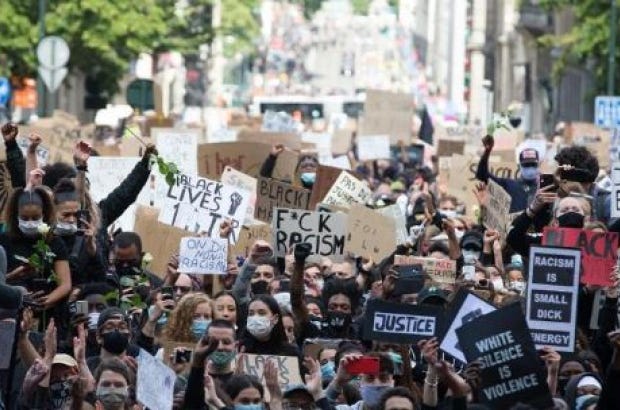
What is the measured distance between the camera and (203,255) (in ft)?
51.3

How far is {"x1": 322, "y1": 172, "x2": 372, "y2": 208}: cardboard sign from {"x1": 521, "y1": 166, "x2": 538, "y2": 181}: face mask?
2.33 meters

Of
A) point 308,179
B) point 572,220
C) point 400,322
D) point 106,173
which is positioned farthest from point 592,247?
point 308,179

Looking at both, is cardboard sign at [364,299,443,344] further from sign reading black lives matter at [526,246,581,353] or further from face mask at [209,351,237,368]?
face mask at [209,351,237,368]

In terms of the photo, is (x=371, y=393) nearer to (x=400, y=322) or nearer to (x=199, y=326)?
(x=400, y=322)

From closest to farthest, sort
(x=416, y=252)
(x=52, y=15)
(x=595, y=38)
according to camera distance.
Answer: (x=416, y=252) < (x=595, y=38) < (x=52, y=15)

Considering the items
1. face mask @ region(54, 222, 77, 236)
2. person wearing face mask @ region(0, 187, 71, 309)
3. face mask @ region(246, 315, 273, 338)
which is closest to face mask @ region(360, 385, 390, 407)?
face mask @ region(246, 315, 273, 338)

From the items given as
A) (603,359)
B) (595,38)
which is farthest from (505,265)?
(595,38)

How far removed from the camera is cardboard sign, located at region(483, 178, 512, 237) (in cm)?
1700

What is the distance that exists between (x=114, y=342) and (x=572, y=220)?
244 cm

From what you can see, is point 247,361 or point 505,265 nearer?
point 247,361

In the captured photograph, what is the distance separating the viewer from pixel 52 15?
55.2m

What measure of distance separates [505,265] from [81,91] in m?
58.6

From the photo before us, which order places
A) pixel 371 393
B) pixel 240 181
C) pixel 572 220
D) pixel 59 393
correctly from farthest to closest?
pixel 240 181
pixel 572 220
pixel 59 393
pixel 371 393

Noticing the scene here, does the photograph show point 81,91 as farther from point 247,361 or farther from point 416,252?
point 247,361
